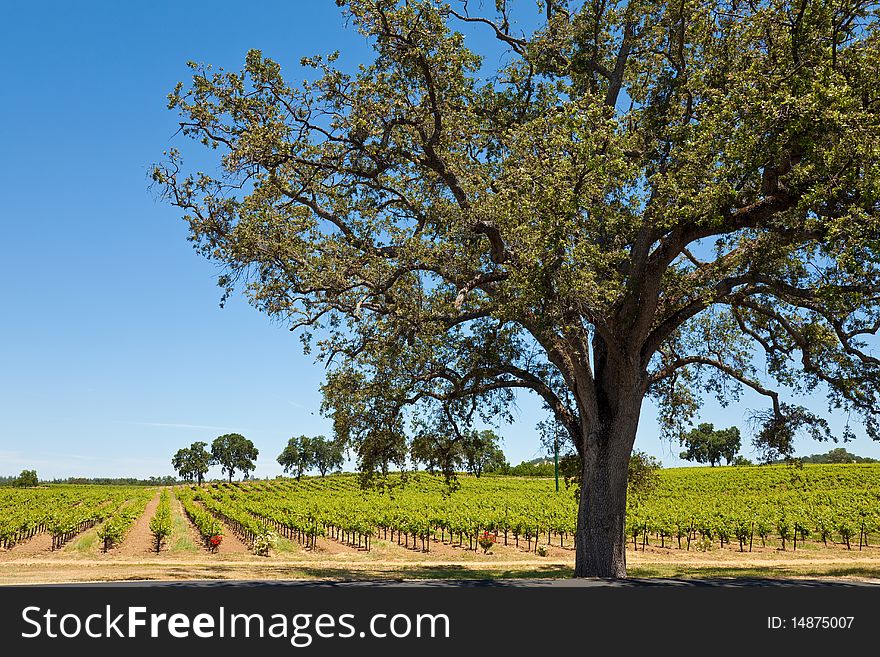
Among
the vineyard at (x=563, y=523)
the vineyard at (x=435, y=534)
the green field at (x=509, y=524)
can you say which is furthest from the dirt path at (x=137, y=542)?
the vineyard at (x=563, y=523)

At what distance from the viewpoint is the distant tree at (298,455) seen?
512 feet

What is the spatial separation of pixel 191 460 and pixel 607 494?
6978 inches

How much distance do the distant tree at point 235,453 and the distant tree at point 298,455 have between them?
621 inches

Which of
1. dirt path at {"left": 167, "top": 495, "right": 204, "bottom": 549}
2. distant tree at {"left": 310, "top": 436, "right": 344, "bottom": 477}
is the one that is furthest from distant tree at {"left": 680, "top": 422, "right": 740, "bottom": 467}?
dirt path at {"left": 167, "top": 495, "right": 204, "bottom": 549}

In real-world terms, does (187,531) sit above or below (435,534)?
below

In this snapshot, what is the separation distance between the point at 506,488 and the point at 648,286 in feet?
204

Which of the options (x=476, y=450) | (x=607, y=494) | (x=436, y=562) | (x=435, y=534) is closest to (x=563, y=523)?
(x=435, y=534)

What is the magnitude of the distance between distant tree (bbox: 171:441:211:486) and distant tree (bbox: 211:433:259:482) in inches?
178

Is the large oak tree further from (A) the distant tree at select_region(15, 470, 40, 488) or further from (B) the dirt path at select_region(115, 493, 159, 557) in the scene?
(A) the distant tree at select_region(15, 470, 40, 488)

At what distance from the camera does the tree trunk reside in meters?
16.6

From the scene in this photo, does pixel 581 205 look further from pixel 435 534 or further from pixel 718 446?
pixel 718 446

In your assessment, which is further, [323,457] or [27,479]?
[323,457]

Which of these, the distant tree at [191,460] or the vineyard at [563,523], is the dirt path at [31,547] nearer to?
the vineyard at [563,523]

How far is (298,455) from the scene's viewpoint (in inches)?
6147
